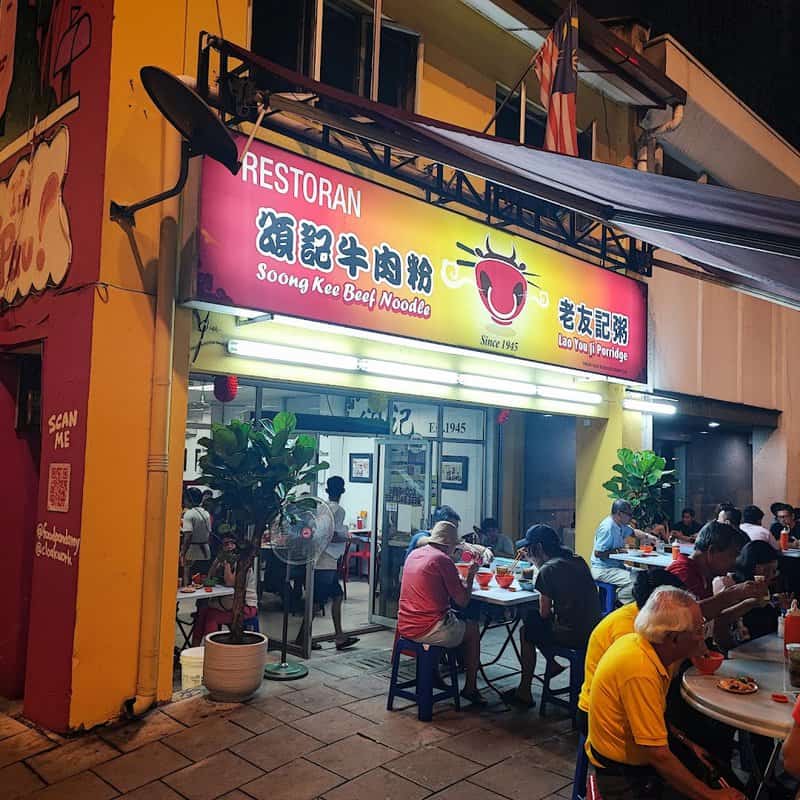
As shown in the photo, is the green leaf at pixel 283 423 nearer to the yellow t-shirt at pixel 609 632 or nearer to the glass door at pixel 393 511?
the glass door at pixel 393 511

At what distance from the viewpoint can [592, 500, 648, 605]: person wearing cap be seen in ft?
28.2

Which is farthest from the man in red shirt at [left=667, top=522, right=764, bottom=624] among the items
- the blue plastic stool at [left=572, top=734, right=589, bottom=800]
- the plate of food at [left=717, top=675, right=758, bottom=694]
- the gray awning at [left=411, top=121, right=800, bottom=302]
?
the gray awning at [left=411, top=121, right=800, bottom=302]

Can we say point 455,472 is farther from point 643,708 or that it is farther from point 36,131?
point 643,708

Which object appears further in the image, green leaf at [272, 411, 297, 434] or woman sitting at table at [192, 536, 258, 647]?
woman sitting at table at [192, 536, 258, 647]

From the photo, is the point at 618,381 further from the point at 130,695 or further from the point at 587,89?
the point at 130,695

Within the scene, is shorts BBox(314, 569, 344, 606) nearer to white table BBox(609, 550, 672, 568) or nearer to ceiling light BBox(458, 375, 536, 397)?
ceiling light BBox(458, 375, 536, 397)

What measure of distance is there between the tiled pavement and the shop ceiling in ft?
11.9

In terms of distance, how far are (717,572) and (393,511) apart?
14.6ft

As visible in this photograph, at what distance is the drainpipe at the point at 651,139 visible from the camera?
422 inches

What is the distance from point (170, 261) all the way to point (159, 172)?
0.73 meters

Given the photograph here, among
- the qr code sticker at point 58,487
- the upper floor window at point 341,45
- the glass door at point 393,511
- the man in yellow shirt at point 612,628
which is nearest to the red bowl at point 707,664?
the man in yellow shirt at point 612,628

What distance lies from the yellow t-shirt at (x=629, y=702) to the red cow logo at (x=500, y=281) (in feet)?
16.0

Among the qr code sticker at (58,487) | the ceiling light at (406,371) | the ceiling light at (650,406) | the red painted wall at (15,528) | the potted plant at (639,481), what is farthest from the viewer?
the ceiling light at (650,406)

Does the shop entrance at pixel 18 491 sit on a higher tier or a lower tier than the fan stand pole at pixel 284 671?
higher
